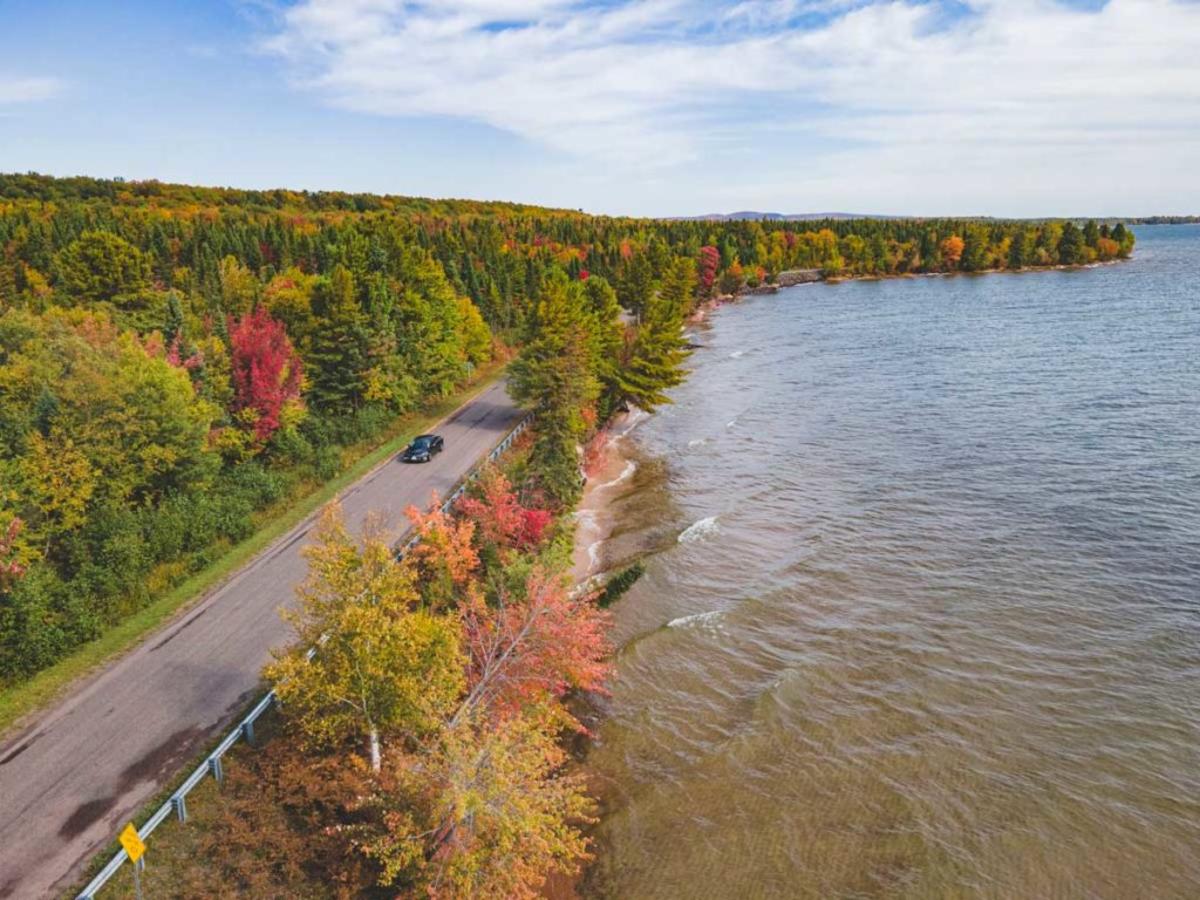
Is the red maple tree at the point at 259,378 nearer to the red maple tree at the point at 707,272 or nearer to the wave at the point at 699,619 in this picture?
the wave at the point at 699,619

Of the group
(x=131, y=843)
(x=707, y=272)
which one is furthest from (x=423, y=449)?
(x=707, y=272)

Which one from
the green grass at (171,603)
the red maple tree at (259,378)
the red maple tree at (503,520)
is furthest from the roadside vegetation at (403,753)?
the red maple tree at (259,378)

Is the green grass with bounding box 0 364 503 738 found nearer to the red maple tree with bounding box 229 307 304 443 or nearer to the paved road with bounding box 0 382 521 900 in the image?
the paved road with bounding box 0 382 521 900

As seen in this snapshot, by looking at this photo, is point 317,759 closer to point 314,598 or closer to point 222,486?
point 314,598

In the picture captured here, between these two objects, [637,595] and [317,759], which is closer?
[317,759]

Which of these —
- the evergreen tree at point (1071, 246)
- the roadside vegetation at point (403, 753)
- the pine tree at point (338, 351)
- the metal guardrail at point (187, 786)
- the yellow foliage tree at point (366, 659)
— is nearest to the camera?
the roadside vegetation at point (403, 753)

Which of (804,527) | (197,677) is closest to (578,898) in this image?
(197,677)
